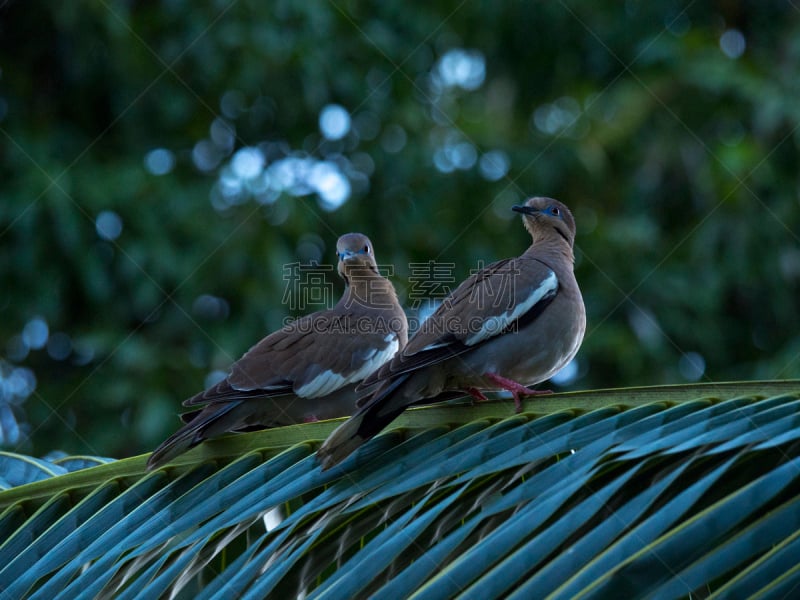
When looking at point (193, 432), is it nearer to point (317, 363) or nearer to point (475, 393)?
point (475, 393)

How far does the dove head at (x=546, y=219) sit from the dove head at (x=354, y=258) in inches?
30.3

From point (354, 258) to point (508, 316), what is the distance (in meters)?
1.48

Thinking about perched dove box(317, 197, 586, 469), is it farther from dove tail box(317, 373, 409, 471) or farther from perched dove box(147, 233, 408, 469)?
perched dove box(147, 233, 408, 469)

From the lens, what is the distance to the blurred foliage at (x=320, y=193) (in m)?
7.54

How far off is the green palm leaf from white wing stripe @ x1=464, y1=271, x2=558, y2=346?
729 mm

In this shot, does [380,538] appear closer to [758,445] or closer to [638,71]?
[758,445]

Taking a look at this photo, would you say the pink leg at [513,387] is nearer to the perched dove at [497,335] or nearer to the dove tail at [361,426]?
the perched dove at [497,335]

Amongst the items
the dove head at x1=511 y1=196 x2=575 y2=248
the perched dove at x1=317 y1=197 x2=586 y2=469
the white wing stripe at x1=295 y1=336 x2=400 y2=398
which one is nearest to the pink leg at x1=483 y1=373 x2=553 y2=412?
the perched dove at x1=317 y1=197 x2=586 y2=469

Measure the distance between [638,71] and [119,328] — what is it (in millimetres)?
5435

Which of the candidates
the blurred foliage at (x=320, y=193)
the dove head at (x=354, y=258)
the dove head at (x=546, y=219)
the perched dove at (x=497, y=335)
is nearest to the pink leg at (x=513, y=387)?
the perched dove at (x=497, y=335)

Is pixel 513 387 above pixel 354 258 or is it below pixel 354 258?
below

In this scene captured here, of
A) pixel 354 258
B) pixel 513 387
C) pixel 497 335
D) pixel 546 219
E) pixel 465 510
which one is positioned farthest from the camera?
pixel 354 258

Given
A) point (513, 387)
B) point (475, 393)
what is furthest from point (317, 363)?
point (513, 387)

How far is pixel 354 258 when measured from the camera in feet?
16.2
